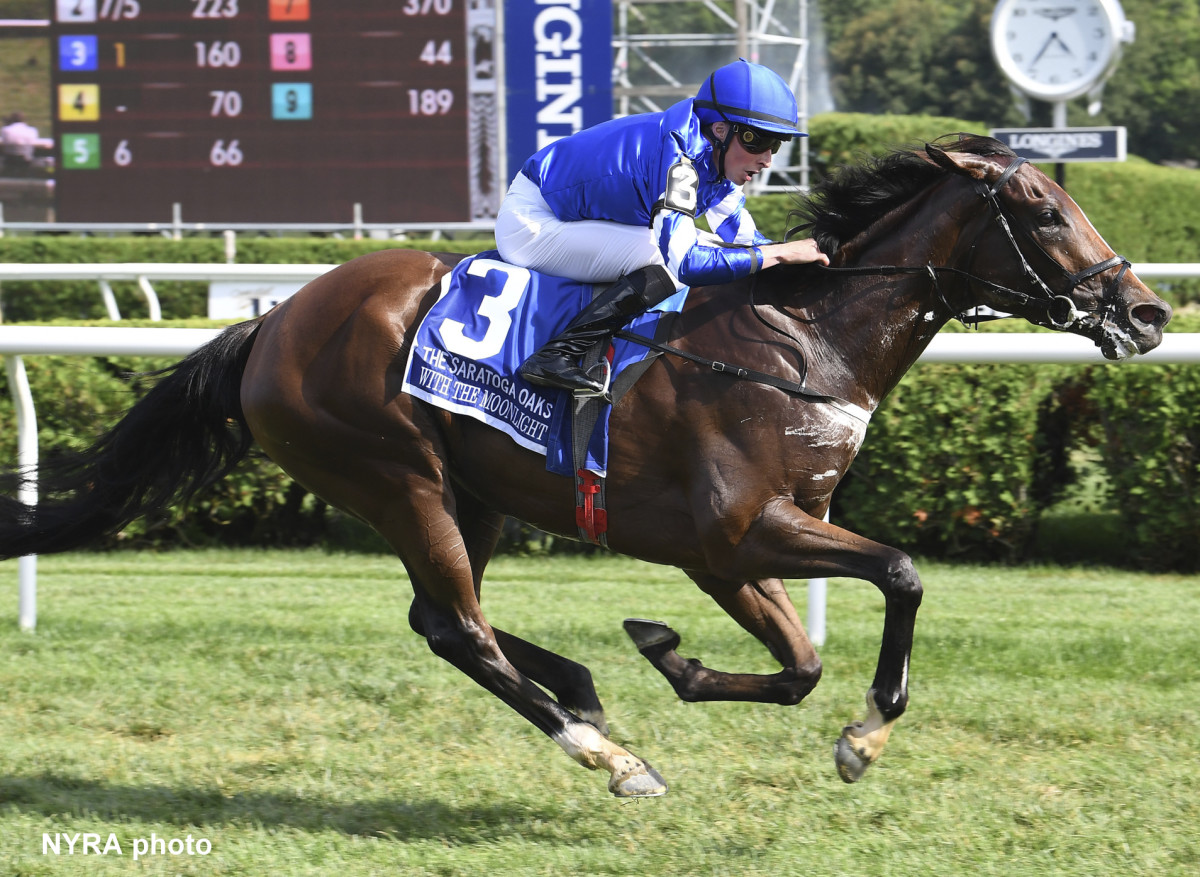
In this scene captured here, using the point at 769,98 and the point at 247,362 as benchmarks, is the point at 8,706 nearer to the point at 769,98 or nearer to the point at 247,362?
the point at 247,362

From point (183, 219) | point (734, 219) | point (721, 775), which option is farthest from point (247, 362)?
point (183, 219)

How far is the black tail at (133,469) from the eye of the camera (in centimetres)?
393

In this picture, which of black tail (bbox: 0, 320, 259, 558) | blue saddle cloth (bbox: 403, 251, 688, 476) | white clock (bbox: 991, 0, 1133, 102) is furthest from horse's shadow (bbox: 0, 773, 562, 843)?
white clock (bbox: 991, 0, 1133, 102)

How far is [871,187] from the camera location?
11.6 feet

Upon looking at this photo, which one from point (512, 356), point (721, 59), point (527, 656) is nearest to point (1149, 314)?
point (512, 356)

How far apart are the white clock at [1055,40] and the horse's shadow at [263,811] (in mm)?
9558

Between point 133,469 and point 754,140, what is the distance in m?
1.99

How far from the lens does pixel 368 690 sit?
14.5 ft

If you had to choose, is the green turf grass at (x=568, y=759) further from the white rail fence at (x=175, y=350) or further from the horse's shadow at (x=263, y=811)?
the white rail fence at (x=175, y=350)

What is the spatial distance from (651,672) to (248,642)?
1.49 meters

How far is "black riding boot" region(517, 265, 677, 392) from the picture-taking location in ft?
11.0

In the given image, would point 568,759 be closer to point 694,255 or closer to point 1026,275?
point 694,255
